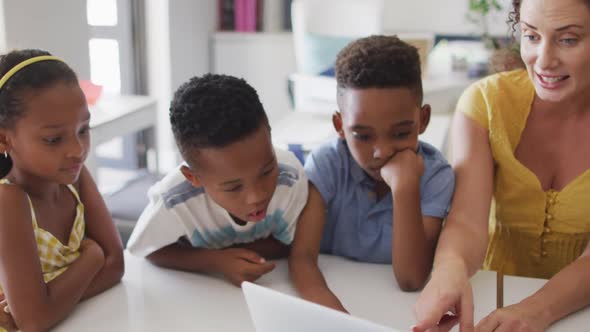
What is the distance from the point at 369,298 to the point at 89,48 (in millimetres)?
1791

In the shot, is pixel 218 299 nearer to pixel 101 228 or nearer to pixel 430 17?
pixel 101 228

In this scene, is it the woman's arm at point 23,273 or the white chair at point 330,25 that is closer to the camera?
the woman's arm at point 23,273

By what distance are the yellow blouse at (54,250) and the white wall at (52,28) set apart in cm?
109

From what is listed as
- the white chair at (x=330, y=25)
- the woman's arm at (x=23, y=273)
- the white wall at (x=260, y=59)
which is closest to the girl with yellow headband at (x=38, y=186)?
the woman's arm at (x=23, y=273)

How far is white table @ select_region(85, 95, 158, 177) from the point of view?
7.37 ft

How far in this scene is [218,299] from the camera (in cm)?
99

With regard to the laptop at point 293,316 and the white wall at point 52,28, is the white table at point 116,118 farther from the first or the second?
the laptop at point 293,316

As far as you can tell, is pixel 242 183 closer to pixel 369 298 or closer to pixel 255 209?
pixel 255 209

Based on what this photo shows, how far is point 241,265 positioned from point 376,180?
0.29 metres

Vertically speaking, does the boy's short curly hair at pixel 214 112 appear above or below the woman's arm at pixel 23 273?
above

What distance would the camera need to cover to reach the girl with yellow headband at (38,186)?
0.90 metres

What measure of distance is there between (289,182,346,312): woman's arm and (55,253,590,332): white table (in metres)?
0.03

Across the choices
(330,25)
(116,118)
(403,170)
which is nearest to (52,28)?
Answer: (116,118)

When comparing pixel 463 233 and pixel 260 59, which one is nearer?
pixel 463 233
